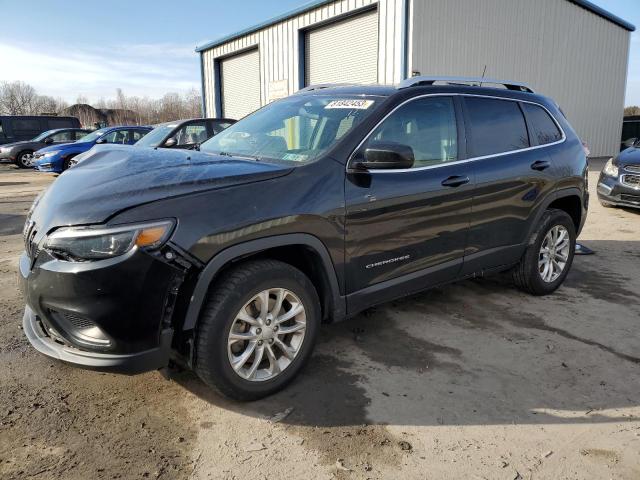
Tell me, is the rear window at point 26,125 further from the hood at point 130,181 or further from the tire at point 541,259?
the tire at point 541,259

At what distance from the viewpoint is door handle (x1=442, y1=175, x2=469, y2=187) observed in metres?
3.52

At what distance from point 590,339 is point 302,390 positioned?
90.0 inches

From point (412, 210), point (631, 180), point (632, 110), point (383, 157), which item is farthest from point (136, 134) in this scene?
point (632, 110)

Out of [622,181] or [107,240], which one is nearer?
[107,240]

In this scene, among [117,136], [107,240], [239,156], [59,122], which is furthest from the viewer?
[59,122]

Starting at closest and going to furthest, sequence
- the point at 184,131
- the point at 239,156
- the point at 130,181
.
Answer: the point at 130,181 < the point at 239,156 < the point at 184,131

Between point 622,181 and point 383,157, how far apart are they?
7.46 m

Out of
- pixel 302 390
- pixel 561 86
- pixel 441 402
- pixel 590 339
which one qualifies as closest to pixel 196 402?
pixel 302 390

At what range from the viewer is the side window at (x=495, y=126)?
385 centimetres

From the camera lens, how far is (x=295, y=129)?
3.52m

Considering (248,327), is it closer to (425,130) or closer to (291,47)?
(425,130)

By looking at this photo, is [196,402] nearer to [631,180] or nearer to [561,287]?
[561,287]

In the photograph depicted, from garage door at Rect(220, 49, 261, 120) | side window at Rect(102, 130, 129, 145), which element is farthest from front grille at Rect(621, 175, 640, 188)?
side window at Rect(102, 130, 129, 145)

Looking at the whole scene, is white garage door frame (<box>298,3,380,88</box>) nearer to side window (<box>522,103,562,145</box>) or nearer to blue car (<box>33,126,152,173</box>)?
blue car (<box>33,126,152,173</box>)
